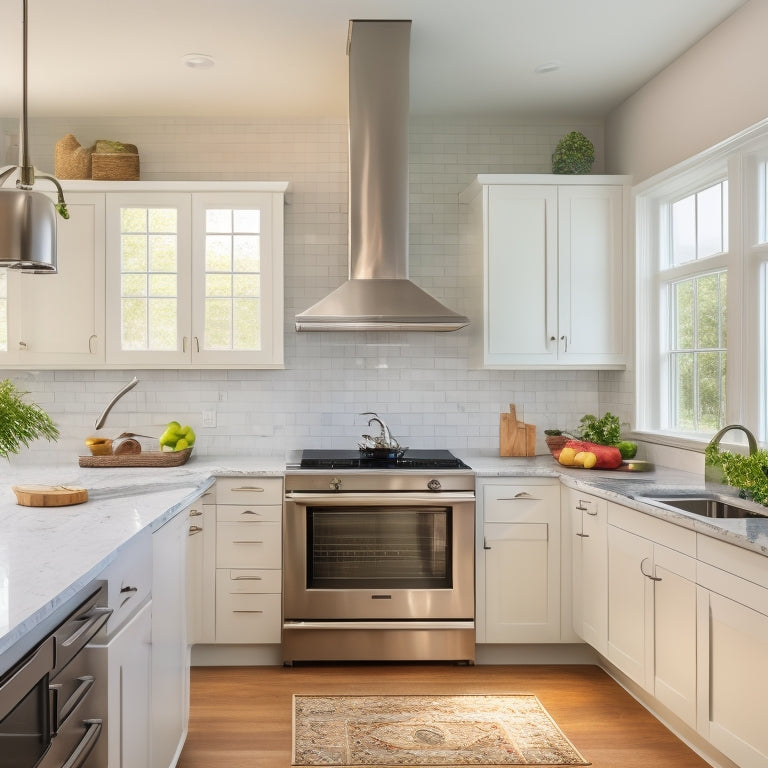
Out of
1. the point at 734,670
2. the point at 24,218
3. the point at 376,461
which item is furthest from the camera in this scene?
the point at 376,461

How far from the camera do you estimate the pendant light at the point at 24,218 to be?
6.23 feet

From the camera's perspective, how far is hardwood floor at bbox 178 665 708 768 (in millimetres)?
2824

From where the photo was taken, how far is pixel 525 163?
4516mm

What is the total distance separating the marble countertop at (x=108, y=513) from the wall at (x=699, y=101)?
1545mm

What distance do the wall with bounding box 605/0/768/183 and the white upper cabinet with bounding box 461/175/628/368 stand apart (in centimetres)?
28

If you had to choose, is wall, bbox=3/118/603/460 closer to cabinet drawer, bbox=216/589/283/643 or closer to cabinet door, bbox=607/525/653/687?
cabinet drawer, bbox=216/589/283/643

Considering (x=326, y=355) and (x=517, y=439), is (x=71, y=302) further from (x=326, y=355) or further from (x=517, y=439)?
(x=517, y=439)

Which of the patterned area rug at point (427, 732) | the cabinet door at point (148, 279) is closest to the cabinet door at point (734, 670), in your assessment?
the patterned area rug at point (427, 732)

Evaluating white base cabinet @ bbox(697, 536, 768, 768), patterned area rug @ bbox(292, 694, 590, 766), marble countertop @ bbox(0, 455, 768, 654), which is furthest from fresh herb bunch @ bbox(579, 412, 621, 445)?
white base cabinet @ bbox(697, 536, 768, 768)

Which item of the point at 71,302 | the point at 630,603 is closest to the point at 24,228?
the point at 71,302

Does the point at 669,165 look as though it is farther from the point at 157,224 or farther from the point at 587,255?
the point at 157,224

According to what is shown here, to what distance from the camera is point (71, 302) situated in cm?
408

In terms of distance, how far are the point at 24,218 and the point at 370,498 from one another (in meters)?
2.19

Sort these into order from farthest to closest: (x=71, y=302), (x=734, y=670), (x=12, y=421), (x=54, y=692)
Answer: (x=71, y=302)
(x=734, y=670)
(x=12, y=421)
(x=54, y=692)
